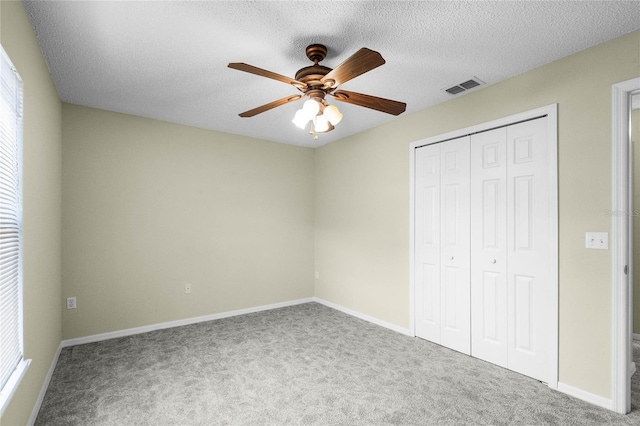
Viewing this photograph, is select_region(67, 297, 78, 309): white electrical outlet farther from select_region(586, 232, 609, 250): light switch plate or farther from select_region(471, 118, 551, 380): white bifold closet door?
select_region(586, 232, 609, 250): light switch plate

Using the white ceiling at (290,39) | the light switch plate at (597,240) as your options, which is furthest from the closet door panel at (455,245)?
the light switch plate at (597,240)

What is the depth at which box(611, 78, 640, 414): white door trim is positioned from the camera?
2197mm

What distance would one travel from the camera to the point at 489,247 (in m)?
3.01

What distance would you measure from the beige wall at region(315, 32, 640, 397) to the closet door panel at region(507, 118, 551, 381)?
0.45ft

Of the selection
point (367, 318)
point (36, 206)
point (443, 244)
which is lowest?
point (367, 318)

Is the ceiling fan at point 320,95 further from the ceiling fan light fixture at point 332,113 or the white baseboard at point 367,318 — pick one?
the white baseboard at point 367,318

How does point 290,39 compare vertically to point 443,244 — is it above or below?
above

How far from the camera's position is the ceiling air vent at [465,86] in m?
2.91

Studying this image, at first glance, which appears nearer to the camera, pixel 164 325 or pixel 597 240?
pixel 597 240

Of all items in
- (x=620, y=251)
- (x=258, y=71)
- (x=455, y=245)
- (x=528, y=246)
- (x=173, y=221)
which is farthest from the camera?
(x=173, y=221)

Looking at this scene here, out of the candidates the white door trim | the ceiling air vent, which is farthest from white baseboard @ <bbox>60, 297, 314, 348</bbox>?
the white door trim

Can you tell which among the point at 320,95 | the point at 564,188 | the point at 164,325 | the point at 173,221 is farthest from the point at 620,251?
the point at 164,325

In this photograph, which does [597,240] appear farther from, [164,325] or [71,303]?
[71,303]

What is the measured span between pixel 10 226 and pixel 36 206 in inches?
22.5
